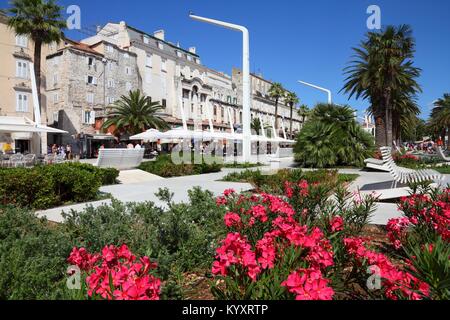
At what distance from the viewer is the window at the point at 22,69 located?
37116 millimetres

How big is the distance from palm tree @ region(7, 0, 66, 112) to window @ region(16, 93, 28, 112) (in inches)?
377

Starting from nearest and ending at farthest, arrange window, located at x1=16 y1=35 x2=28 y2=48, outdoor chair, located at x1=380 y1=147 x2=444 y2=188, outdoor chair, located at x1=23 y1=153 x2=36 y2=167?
outdoor chair, located at x1=380 y1=147 x2=444 y2=188
outdoor chair, located at x1=23 y1=153 x2=36 y2=167
window, located at x1=16 y1=35 x2=28 y2=48

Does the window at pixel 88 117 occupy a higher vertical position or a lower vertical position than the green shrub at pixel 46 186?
higher

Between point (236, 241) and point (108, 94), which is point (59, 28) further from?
point (236, 241)

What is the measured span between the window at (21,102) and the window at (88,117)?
20.0 feet

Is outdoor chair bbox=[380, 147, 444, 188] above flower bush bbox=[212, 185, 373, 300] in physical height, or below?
above

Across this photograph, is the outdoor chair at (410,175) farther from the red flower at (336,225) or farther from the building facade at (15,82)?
the building facade at (15,82)

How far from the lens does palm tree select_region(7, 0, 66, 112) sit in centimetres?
2877

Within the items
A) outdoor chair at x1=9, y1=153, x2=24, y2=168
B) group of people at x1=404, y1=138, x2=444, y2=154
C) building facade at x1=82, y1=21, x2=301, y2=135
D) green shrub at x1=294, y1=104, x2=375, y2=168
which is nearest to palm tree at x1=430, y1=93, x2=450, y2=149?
group of people at x1=404, y1=138, x2=444, y2=154

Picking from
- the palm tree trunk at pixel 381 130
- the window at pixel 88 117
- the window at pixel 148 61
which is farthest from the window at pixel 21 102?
the palm tree trunk at pixel 381 130

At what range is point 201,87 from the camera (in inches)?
2319

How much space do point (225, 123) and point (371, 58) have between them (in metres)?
37.4

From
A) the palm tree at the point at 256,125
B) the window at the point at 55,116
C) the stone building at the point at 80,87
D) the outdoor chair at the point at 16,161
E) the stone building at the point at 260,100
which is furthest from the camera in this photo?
the stone building at the point at 260,100

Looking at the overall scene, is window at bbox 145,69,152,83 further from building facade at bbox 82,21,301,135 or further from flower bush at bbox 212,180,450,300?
flower bush at bbox 212,180,450,300
